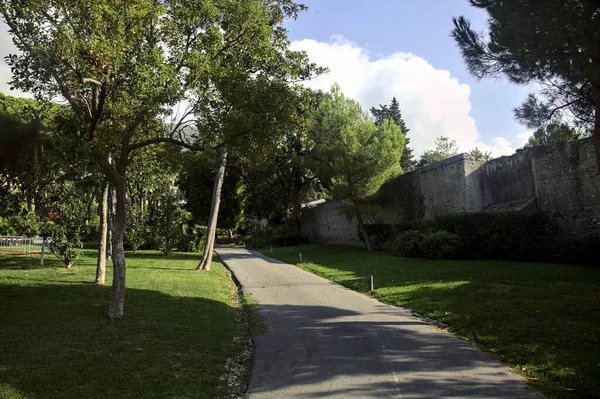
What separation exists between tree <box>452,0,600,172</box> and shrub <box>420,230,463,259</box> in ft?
25.7

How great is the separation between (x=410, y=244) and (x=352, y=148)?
22.2 ft

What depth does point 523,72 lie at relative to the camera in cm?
874

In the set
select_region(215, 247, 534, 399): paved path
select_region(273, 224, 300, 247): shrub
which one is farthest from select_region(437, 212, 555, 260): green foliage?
select_region(273, 224, 300, 247): shrub

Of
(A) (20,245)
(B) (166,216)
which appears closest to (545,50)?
(B) (166,216)

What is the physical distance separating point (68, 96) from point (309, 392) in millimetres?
6679

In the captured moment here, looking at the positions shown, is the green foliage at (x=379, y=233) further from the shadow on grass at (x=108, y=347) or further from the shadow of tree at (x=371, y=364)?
the shadow of tree at (x=371, y=364)

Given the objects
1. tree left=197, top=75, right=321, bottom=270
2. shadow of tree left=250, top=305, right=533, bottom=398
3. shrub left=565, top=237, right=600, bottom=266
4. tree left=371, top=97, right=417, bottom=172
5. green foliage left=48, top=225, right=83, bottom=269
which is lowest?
shadow of tree left=250, top=305, right=533, bottom=398

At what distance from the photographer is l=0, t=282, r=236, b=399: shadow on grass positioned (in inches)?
174

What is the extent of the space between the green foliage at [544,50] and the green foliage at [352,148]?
43.3ft

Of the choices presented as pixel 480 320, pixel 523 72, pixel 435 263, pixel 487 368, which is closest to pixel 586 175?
pixel 435 263

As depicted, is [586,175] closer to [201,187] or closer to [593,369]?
[593,369]

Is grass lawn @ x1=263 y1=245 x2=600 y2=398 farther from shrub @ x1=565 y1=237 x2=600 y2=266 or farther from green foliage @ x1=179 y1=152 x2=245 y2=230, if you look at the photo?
green foliage @ x1=179 y1=152 x2=245 y2=230

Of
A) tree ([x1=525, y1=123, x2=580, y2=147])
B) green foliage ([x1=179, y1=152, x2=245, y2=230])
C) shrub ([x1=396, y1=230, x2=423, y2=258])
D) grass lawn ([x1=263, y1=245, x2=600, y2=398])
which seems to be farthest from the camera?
green foliage ([x1=179, y1=152, x2=245, y2=230])

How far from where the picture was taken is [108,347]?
19.2 ft
